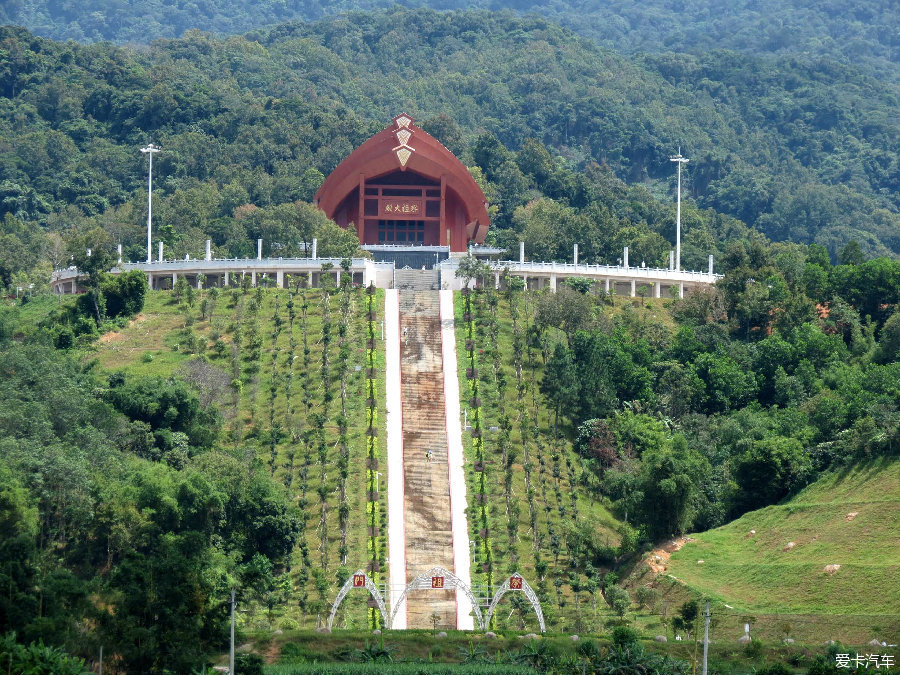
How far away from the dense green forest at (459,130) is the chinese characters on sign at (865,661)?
41.8 meters

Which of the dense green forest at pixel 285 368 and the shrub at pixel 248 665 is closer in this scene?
the shrub at pixel 248 665

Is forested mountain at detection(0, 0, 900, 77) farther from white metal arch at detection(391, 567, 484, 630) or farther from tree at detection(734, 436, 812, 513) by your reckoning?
white metal arch at detection(391, 567, 484, 630)

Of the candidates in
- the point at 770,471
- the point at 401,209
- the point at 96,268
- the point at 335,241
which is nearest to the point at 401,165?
the point at 401,209

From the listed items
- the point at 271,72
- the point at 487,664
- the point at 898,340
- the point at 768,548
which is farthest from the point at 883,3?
the point at 487,664

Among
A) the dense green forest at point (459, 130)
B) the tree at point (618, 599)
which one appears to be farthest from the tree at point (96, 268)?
the tree at point (618, 599)

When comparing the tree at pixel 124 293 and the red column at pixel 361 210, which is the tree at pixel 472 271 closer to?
the red column at pixel 361 210

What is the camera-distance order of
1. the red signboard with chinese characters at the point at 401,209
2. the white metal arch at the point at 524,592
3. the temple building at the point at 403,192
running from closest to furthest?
the white metal arch at the point at 524,592
the temple building at the point at 403,192
the red signboard with chinese characters at the point at 401,209

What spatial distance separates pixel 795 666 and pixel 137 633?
16817 mm

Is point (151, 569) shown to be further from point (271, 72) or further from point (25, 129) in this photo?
point (271, 72)

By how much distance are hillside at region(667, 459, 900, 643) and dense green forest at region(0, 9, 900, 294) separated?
29.4 m

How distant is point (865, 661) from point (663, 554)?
13171 millimetres

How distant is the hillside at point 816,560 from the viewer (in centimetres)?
5000

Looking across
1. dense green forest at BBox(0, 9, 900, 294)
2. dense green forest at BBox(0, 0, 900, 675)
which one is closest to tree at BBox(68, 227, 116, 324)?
dense green forest at BBox(0, 0, 900, 675)

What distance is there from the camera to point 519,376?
67375 millimetres
